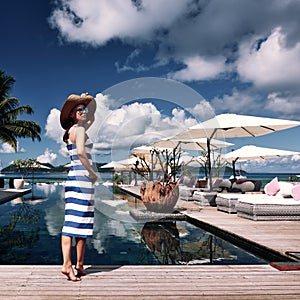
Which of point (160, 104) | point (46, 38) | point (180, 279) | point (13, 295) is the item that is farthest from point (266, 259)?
point (46, 38)

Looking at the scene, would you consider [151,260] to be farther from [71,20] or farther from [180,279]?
[71,20]

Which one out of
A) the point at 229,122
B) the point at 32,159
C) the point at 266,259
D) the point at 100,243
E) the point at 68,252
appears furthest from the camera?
the point at 32,159

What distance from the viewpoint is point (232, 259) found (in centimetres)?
453

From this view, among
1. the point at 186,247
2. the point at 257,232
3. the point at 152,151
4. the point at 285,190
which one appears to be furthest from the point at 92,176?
the point at 152,151

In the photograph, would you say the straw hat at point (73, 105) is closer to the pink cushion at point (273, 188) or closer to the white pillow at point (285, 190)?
the white pillow at point (285, 190)

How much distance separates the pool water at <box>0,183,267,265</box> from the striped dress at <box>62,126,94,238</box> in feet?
4.97

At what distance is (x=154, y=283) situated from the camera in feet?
9.86

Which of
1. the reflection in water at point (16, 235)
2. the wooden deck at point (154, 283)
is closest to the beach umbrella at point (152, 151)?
the reflection in water at point (16, 235)

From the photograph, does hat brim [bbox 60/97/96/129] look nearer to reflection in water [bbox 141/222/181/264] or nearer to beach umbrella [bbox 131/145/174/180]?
reflection in water [bbox 141/222/181/264]

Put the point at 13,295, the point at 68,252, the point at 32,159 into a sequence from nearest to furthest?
the point at 13,295, the point at 68,252, the point at 32,159

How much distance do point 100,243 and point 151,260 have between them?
1327mm

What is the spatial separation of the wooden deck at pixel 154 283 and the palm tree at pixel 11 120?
17220 millimetres

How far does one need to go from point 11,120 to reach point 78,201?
18.9 metres

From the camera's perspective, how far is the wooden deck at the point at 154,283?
107 inches
